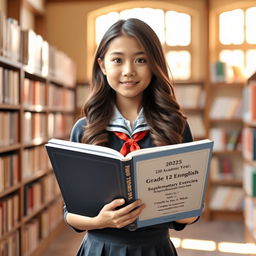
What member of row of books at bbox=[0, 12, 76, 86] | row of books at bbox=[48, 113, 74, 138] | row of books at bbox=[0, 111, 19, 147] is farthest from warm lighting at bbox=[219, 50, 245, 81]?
row of books at bbox=[0, 111, 19, 147]

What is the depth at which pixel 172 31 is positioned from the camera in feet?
18.9

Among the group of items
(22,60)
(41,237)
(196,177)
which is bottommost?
(41,237)

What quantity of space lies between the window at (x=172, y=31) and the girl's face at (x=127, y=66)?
446 centimetres

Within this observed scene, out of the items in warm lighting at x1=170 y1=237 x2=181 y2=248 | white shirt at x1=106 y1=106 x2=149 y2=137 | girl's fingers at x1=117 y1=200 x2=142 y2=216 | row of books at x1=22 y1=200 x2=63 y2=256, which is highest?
white shirt at x1=106 y1=106 x2=149 y2=137

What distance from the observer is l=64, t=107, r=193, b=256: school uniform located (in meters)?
1.21

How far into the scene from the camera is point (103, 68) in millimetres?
1304

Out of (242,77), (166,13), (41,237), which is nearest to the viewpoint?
(41,237)

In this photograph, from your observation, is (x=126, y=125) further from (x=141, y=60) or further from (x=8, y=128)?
(x=8, y=128)

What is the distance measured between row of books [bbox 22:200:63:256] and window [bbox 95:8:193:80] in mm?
2378

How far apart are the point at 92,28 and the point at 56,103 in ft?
5.33

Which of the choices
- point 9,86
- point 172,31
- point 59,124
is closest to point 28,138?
point 9,86

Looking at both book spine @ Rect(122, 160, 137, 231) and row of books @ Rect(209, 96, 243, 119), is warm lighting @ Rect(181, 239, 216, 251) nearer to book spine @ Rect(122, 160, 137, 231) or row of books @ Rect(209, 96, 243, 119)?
row of books @ Rect(209, 96, 243, 119)

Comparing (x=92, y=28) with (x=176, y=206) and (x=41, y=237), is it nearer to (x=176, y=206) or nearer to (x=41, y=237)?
(x=41, y=237)

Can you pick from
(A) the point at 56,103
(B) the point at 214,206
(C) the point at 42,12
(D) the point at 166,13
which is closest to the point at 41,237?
(A) the point at 56,103
